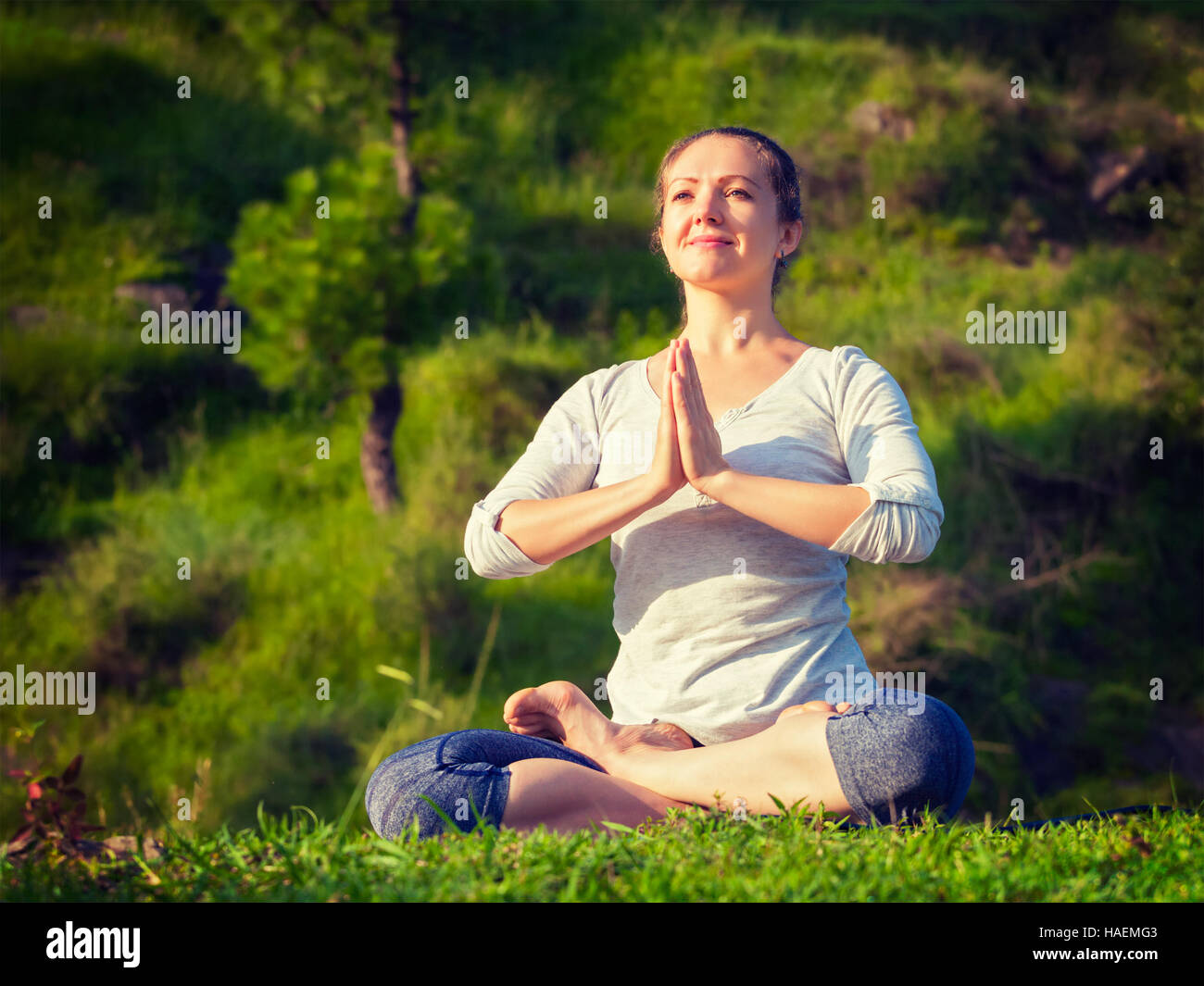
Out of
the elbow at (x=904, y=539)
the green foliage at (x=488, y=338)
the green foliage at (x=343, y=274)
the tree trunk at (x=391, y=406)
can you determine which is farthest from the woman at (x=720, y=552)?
the tree trunk at (x=391, y=406)

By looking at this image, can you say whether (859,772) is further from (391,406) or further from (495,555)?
(391,406)

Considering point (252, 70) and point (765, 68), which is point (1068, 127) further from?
point (252, 70)

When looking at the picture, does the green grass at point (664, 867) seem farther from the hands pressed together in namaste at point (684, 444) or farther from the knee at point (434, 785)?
the hands pressed together in namaste at point (684, 444)

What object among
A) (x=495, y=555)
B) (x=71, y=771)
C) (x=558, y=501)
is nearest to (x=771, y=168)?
(x=558, y=501)

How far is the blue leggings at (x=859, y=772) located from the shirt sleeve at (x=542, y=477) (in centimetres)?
34

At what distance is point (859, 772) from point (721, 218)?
1078 millimetres

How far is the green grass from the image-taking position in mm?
1624

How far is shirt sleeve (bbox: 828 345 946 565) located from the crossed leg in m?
0.31

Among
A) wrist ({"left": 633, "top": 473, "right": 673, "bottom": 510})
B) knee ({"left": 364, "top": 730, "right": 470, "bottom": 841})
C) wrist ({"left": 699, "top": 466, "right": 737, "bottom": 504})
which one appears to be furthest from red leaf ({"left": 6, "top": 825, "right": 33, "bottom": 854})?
wrist ({"left": 699, "top": 466, "right": 737, "bottom": 504})

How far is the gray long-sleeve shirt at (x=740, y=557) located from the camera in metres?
2.17

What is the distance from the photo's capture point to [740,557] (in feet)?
7.28
